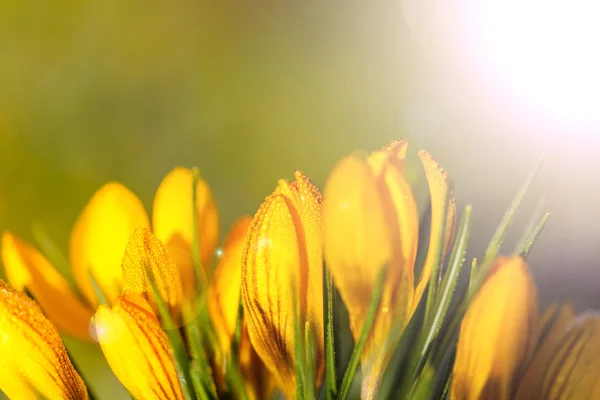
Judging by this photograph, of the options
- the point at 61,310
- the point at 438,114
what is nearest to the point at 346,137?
the point at 438,114

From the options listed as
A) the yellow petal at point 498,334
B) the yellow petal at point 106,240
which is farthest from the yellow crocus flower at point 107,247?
the yellow petal at point 498,334

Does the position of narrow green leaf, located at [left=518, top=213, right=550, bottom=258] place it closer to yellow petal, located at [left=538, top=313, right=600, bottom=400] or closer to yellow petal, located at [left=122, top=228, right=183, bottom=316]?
yellow petal, located at [left=538, top=313, right=600, bottom=400]

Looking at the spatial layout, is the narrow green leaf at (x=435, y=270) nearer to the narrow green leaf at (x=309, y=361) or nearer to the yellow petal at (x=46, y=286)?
the narrow green leaf at (x=309, y=361)

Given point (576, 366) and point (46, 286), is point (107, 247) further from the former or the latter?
point (576, 366)

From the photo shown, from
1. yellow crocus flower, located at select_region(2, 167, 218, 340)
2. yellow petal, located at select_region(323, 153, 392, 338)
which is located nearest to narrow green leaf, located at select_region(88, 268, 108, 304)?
yellow crocus flower, located at select_region(2, 167, 218, 340)

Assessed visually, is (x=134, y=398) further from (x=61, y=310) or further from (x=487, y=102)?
(x=487, y=102)

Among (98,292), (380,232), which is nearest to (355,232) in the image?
(380,232)
